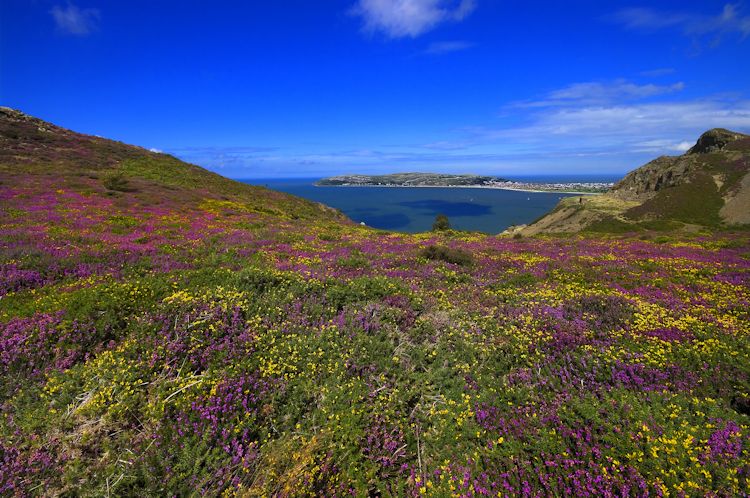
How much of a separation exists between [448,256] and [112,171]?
57.2 m

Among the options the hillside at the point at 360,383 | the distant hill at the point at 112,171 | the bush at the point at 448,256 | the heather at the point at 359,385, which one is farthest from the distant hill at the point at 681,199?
the heather at the point at 359,385

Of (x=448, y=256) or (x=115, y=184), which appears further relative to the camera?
(x=115, y=184)

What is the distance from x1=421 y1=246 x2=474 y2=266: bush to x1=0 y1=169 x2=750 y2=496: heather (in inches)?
Answer: 168

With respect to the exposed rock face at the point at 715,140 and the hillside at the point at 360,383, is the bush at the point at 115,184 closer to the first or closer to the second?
the hillside at the point at 360,383

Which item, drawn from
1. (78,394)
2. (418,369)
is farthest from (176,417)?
(418,369)

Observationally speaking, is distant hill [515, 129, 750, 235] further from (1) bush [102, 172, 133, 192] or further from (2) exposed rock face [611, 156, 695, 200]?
(1) bush [102, 172, 133, 192]

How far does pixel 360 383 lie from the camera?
7473 millimetres

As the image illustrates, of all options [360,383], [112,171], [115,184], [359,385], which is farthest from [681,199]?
[112,171]

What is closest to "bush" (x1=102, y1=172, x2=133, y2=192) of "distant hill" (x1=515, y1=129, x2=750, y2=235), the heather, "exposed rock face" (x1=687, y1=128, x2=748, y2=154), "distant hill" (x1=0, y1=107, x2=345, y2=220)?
"distant hill" (x1=0, y1=107, x2=345, y2=220)

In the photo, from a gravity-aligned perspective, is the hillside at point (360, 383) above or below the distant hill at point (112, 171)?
below

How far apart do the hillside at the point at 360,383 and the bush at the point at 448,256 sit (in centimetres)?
329

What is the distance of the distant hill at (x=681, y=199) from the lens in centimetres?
8769

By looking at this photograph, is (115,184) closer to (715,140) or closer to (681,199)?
(681,199)

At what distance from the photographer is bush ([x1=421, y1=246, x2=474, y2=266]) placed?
17703 mm
